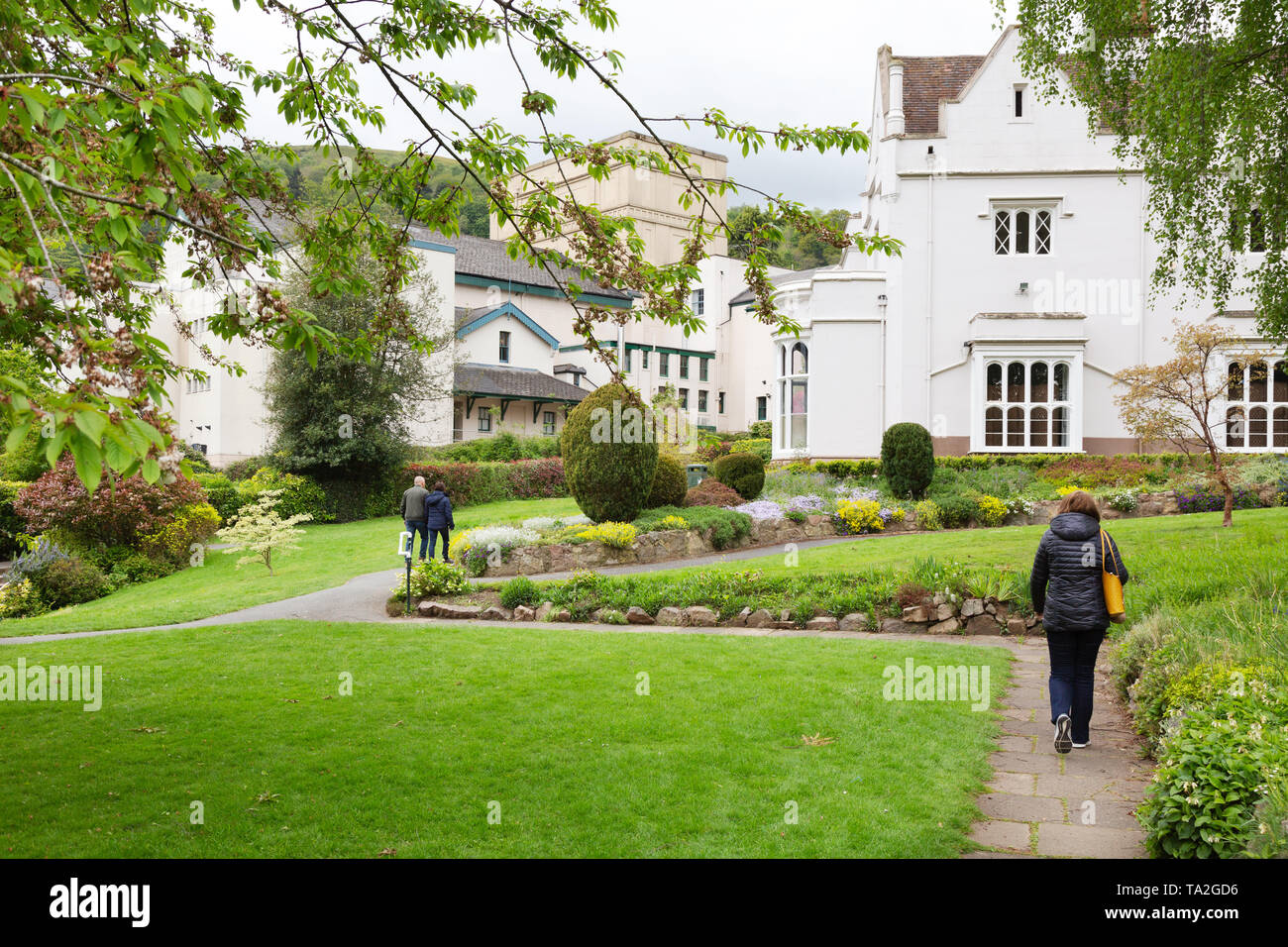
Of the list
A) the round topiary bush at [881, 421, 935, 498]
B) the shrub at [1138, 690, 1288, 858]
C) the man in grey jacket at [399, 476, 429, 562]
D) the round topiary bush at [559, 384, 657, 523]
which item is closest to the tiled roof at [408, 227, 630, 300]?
the round topiary bush at [881, 421, 935, 498]

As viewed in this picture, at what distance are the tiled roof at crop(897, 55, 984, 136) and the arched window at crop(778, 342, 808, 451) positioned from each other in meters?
7.60

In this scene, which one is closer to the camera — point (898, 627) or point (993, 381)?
point (898, 627)

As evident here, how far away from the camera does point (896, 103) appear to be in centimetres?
2734

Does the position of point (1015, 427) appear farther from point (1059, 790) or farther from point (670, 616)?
point (1059, 790)

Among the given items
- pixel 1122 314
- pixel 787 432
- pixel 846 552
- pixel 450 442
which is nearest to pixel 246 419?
pixel 450 442

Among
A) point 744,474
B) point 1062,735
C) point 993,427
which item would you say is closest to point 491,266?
point 744,474

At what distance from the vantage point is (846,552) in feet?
56.6

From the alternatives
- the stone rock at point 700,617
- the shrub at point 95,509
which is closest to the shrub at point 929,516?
the stone rock at point 700,617

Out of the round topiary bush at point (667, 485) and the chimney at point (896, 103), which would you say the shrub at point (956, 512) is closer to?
the round topiary bush at point (667, 485)

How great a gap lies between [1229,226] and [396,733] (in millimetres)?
11605

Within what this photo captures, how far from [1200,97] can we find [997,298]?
53.9ft

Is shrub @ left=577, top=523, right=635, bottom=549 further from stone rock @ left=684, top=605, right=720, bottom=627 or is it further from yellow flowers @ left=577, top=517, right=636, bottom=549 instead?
stone rock @ left=684, top=605, right=720, bottom=627

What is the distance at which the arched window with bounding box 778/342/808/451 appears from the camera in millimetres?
29016

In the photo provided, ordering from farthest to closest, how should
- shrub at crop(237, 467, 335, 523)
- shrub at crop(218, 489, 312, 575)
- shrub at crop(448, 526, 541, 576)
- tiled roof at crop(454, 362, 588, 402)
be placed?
tiled roof at crop(454, 362, 588, 402)
shrub at crop(237, 467, 335, 523)
shrub at crop(218, 489, 312, 575)
shrub at crop(448, 526, 541, 576)
